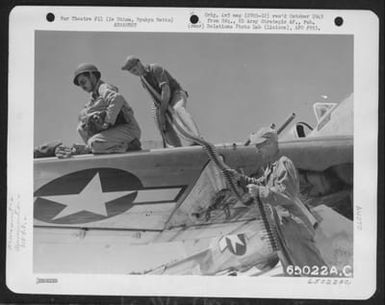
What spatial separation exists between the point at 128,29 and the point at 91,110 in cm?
18

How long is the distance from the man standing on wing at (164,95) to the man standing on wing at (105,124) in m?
0.05

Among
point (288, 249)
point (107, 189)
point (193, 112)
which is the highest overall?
point (193, 112)

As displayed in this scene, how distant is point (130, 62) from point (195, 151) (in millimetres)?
228

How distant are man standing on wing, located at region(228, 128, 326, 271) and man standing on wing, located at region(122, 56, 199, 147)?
5.4 inches

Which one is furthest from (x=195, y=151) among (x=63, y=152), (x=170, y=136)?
(x=63, y=152)

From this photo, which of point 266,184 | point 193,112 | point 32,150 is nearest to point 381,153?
point 266,184

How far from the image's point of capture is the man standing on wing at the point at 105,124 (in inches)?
A: 48.2

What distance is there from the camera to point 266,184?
121 centimetres

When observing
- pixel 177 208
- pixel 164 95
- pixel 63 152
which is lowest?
pixel 177 208

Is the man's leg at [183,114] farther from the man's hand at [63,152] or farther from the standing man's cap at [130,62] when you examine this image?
the man's hand at [63,152]

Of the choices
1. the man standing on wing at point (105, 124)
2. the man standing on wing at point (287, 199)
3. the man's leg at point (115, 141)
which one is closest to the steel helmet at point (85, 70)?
the man standing on wing at point (105, 124)

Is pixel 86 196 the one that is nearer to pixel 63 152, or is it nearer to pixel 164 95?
pixel 63 152

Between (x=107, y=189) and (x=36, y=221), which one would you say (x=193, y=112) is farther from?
(x=36, y=221)

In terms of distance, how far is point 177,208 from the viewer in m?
1.22
